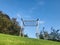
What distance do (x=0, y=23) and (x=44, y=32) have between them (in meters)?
15.0

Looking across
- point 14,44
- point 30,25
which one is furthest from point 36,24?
point 14,44

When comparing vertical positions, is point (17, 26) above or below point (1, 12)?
below

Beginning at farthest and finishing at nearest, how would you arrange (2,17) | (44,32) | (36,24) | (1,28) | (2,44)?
(2,17), (1,28), (44,32), (36,24), (2,44)

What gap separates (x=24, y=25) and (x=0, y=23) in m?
23.8

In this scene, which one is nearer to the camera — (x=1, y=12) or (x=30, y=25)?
(x=30, y=25)

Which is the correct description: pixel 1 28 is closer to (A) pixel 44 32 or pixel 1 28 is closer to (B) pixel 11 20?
(B) pixel 11 20

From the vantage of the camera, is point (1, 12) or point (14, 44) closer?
point (14, 44)

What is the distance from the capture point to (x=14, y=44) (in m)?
11.5

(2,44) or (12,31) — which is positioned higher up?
(12,31)

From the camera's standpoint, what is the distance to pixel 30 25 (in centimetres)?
3003

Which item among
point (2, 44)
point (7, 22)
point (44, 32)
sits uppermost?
point (7, 22)

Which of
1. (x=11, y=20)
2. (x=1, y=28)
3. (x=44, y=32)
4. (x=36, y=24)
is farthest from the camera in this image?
(x=11, y=20)

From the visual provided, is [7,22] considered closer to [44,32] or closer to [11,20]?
[11,20]

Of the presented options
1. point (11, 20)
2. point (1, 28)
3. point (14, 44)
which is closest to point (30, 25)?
point (14, 44)
